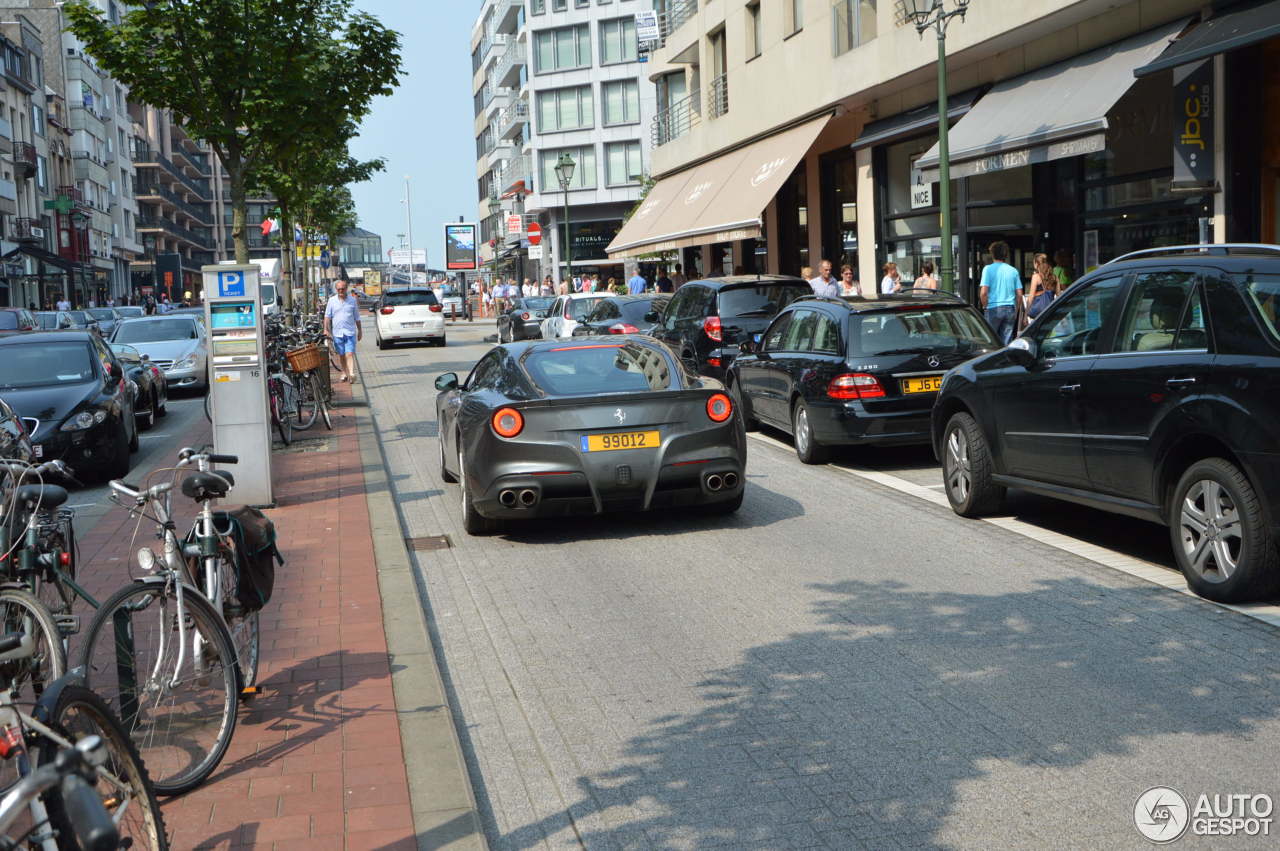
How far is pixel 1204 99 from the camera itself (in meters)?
15.7

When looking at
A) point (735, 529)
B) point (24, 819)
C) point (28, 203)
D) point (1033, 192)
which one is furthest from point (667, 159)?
point (28, 203)

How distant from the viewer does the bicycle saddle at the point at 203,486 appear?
5.30 metres

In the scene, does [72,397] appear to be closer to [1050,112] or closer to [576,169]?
[1050,112]

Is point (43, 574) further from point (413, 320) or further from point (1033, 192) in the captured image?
point (413, 320)

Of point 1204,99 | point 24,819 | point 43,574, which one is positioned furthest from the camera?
point 1204,99

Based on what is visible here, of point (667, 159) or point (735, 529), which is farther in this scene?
point (667, 159)

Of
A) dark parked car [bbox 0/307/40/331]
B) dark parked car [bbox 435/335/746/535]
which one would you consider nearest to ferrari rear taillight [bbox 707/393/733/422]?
dark parked car [bbox 435/335/746/535]

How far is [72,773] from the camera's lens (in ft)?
7.86

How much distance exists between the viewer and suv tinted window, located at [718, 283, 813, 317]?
18.0 meters

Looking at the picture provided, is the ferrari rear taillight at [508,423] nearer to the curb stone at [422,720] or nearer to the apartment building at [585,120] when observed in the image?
the curb stone at [422,720]

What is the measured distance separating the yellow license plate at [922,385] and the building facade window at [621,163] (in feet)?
194

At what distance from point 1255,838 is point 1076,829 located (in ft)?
1.67

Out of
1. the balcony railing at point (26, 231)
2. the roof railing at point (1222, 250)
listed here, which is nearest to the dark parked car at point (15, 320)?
the roof railing at point (1222, 250)

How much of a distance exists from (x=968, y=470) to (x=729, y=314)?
8.70 meters
